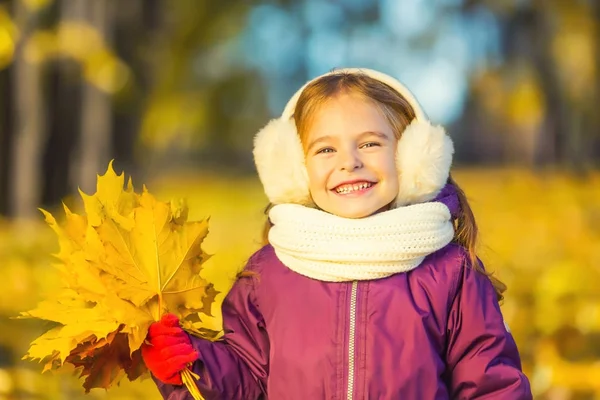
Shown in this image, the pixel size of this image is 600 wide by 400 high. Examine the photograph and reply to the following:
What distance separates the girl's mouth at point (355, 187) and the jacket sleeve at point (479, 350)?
1.07ft

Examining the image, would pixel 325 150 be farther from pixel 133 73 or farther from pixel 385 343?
pixel 133 73

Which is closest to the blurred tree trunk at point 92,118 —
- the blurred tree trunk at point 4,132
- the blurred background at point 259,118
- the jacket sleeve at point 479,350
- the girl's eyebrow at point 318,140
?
the blurred background at point 259,118

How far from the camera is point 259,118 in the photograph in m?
17.0

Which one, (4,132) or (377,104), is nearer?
(377,104)

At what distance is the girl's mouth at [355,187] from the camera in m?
2.53

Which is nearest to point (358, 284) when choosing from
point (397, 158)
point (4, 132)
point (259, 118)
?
point (397, 158)

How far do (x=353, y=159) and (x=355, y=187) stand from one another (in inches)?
3.1

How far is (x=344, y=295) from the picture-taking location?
2482 millimetres

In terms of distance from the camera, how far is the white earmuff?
8.39 ft

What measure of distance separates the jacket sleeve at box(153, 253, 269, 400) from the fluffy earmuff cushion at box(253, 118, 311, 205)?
0.83ft

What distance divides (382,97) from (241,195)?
1156 cm

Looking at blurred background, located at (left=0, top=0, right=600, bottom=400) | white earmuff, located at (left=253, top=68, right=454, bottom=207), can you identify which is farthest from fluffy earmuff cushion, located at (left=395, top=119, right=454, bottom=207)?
blurred background, located at (left=0, top=0, right=600, bottom=400)

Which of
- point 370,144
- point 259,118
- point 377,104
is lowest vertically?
point 259,118

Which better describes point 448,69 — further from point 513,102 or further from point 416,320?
point 416,320
